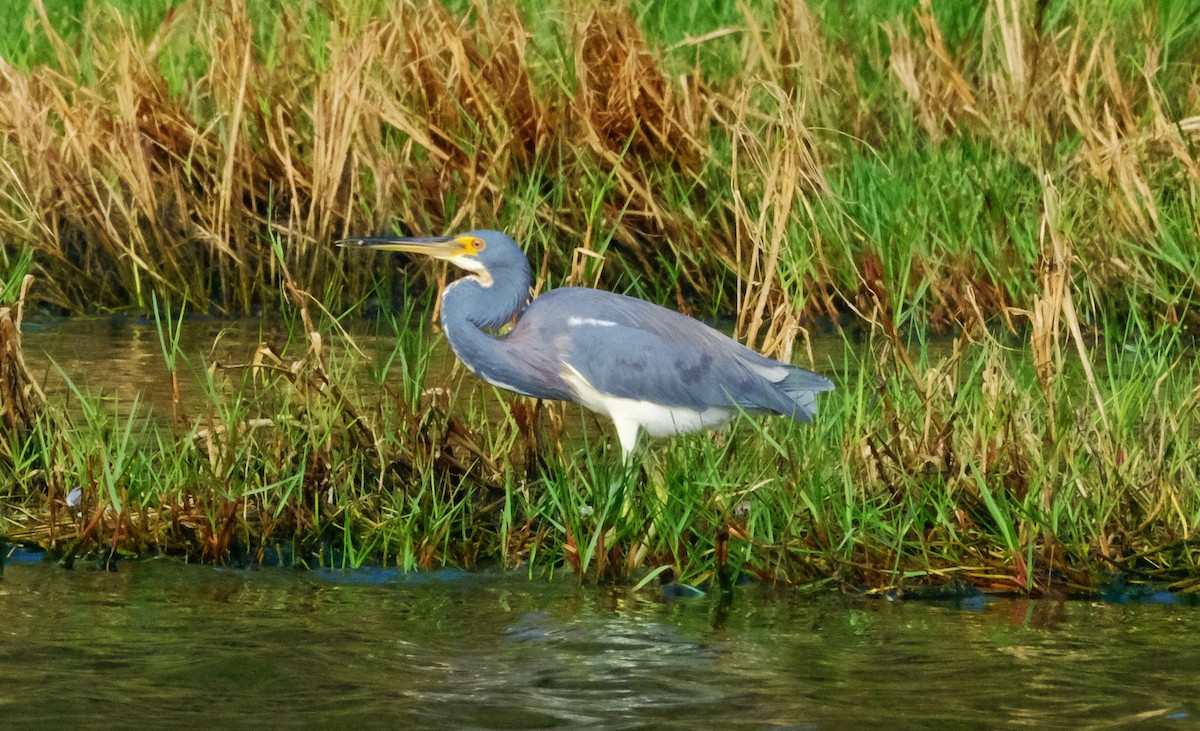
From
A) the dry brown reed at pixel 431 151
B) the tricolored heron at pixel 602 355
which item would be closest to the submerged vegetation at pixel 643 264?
the dry brown reed at pixel 431 151

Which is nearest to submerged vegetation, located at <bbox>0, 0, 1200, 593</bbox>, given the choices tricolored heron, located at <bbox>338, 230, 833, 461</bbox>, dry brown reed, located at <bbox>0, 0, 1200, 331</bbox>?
dry brown reed, located at <bbox>0, 0, 1200, 331</bbox>

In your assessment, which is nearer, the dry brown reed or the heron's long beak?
the heron's long beak

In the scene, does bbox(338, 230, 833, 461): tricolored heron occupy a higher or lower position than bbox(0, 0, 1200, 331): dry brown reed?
lower

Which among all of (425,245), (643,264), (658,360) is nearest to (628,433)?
(658,360)

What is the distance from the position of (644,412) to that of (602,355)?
0.21 metres

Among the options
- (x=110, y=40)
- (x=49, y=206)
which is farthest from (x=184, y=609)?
(x=110, y=40)

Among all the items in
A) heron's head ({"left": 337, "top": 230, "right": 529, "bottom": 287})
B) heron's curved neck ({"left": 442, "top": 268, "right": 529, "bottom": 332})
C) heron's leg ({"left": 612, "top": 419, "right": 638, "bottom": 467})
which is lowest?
heron's leg ({"left": 612, "top": 419, "right": 638, "bottom": 467})

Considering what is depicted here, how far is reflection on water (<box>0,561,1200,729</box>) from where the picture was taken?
379 cm

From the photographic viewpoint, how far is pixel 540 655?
419 centimetres

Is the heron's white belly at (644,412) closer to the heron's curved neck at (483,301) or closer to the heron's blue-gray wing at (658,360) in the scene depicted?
the heron's blue-gray wing at (658,360)

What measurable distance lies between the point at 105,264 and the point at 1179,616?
17.0ft

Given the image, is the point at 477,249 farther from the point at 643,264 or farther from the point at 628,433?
the point at 643,264

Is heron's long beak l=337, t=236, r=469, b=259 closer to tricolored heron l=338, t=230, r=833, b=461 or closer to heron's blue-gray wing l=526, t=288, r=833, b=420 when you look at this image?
tricolored heron l=338, t=230, r=833, b=461

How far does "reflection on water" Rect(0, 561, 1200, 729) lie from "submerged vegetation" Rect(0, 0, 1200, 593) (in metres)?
0.17
